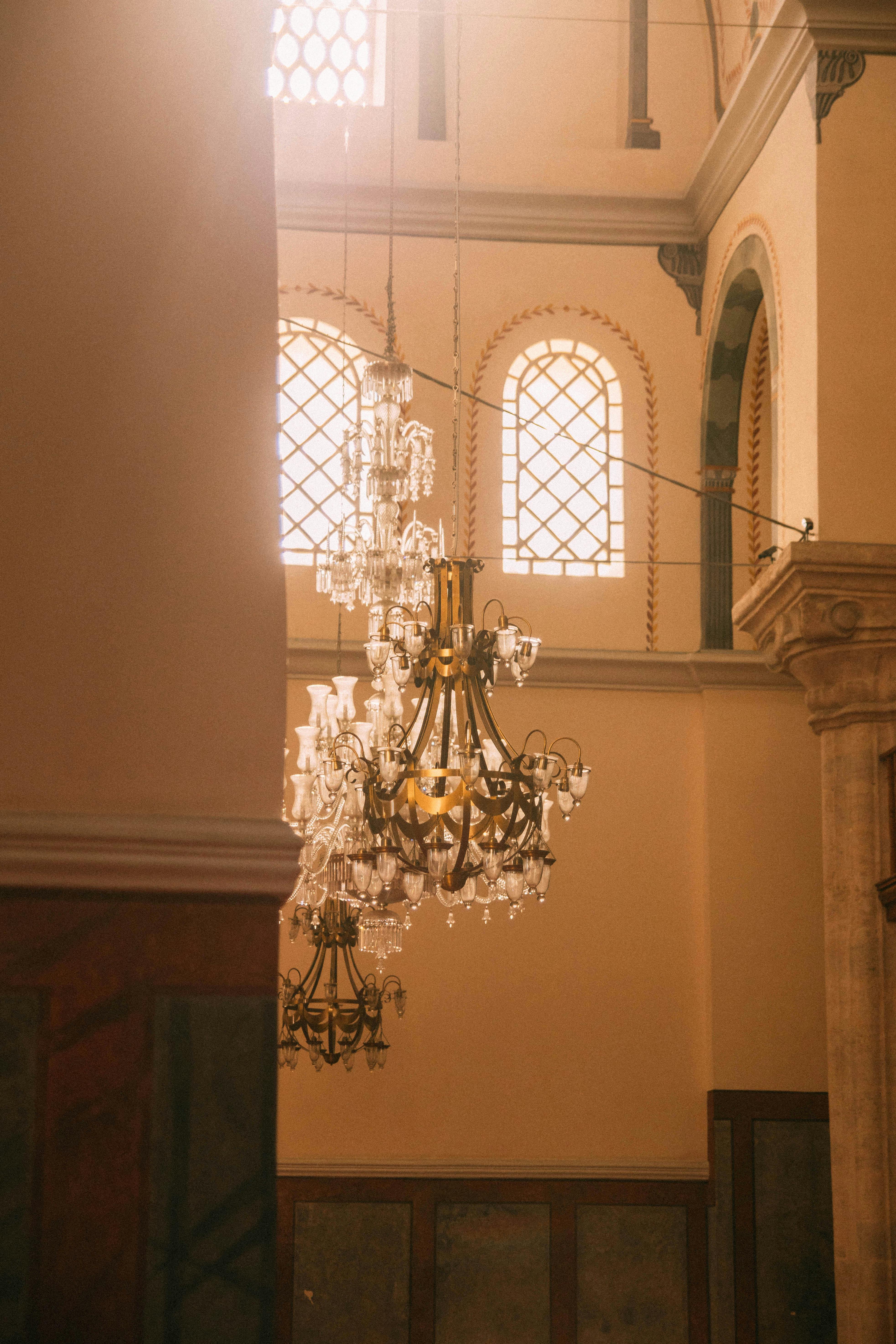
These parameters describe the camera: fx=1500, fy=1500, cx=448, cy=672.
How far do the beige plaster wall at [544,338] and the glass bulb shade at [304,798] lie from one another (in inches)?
137

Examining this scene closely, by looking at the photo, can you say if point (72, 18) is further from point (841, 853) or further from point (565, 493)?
point (565, 493)

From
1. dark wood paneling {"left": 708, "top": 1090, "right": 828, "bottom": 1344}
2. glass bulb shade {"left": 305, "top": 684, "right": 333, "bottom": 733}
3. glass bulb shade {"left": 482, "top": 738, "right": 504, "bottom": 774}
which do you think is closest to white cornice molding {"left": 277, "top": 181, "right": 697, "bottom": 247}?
glass bulb shade {"left": 305, "top": 684, "right": 333, "bottom": 733}

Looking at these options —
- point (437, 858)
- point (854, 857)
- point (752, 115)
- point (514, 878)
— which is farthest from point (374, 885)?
point (752, 115)

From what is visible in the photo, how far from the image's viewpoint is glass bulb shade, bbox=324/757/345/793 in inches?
225

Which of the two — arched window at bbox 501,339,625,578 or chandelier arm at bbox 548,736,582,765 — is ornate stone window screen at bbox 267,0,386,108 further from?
chandelier arm at bbox 548,736,582,765

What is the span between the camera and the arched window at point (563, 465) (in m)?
10.2

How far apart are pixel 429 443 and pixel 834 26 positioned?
3126 millimetres

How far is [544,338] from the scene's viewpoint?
10375 millimetres

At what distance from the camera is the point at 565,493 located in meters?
10.3

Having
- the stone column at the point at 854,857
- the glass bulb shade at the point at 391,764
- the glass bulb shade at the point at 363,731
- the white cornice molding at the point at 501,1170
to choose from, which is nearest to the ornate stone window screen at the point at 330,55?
the stone column at the point at 854,857

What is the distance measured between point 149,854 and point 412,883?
3765mm

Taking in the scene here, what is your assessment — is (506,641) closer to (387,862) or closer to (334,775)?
(334,775)

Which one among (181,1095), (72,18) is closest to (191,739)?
(181,1095)

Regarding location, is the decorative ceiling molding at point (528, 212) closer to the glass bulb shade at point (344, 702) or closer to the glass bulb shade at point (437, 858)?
the glass bulb shade at point (344, 702)
